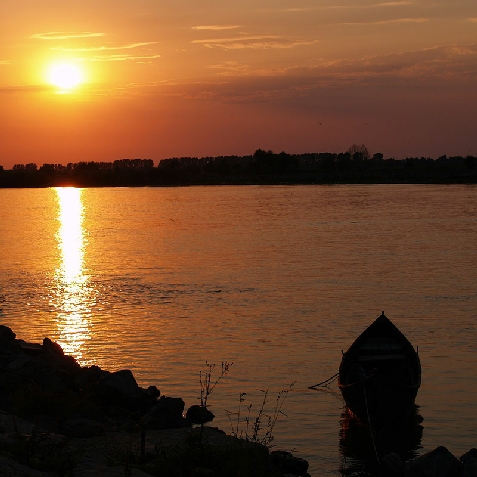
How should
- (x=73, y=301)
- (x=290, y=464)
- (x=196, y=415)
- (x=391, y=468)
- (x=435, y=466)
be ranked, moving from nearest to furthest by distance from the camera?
(x=435, y=466)
(x=391, y=468)
(x=290, y=464)
(x=196, y=415)
(x=73, y=301)

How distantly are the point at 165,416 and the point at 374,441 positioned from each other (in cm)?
433

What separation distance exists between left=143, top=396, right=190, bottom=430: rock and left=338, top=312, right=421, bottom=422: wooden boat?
3.78 metres

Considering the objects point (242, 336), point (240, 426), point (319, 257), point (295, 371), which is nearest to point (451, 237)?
point (319, 257)

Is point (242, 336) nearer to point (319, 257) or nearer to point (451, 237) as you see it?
point (319, 257)

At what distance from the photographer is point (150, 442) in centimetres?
1398

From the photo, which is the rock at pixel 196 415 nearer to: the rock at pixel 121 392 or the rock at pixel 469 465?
the rock at pixel 121 392

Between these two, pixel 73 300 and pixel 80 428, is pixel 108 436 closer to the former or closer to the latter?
pixel 80 428

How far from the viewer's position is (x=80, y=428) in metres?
13.8

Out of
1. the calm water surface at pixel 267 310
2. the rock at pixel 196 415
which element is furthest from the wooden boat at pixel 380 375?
the rock at pixel 196 415

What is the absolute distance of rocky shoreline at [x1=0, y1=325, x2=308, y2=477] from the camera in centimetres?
1148

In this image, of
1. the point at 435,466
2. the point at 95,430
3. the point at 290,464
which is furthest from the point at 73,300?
the point at 435,466

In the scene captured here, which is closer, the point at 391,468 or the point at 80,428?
the point at 391,468

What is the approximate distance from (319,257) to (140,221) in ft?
159

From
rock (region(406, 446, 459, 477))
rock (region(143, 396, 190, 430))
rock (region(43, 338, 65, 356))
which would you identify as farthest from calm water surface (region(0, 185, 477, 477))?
rock (region(43, 338, 65, 356))
